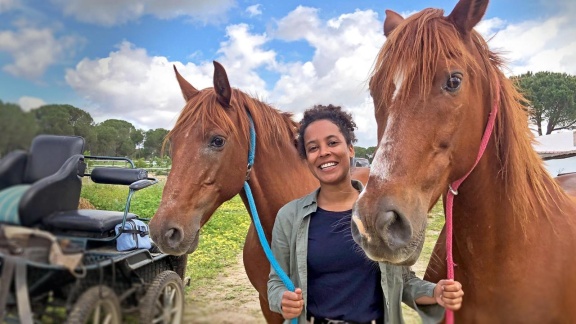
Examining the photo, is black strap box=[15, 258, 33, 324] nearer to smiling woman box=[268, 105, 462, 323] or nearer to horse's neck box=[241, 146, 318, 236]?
smiling woman box=[268, 105, 462, 323]

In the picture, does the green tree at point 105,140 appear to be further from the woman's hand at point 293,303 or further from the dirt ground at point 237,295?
the dirt ground at point 237,295

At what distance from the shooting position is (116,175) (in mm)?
1567

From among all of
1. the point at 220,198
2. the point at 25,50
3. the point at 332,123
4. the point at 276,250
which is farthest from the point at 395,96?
the point at 25,50

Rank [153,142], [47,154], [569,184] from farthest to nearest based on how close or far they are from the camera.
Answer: [569,184] < [153,142] < [47,154]

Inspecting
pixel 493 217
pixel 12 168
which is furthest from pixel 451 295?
pixel 12 168

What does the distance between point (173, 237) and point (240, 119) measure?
1.08 metres

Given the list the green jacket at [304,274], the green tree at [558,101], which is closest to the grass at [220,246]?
the green jacket at [304,274]

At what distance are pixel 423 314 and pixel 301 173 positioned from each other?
5.15ft

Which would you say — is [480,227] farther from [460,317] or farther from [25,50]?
[25,50]

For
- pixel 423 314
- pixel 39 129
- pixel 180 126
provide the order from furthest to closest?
pixel 180 126, pixel 423 314, pixel 39 129

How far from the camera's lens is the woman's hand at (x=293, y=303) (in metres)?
1.81

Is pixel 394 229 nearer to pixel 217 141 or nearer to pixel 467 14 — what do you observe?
pixel 467 14

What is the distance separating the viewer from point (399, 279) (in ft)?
6.19

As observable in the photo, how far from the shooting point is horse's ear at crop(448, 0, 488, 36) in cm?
193
